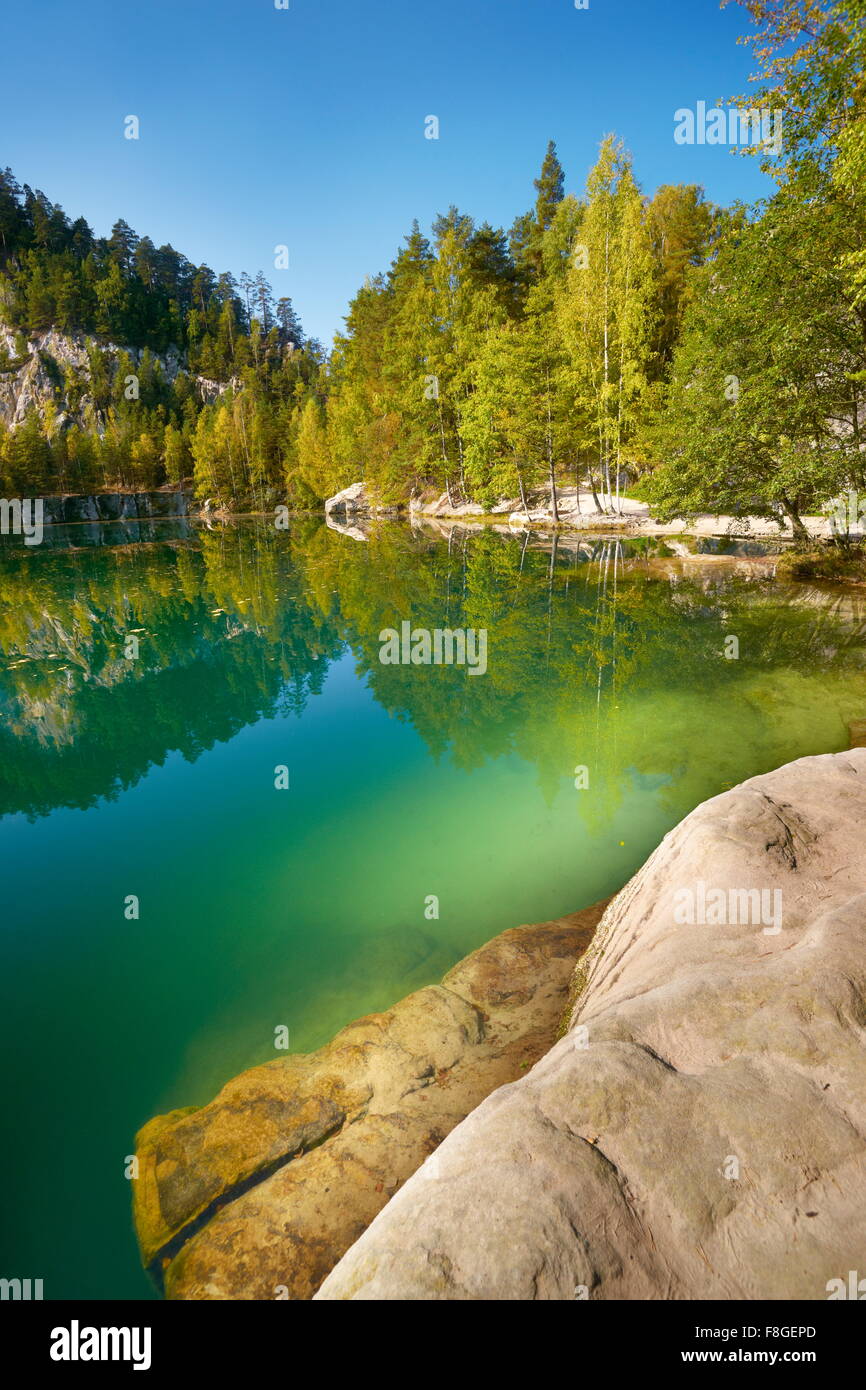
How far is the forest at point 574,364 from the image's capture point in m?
16.9

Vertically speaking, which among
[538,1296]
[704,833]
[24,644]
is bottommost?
[538,1296]

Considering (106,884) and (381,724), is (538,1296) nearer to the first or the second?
(106,884)

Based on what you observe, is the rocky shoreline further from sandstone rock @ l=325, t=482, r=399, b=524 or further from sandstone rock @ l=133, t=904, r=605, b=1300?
sandstone rock @ l=325, t=482, r=399, b=524

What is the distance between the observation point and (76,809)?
9711mm

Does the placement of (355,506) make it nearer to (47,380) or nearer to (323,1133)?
(323,1133)

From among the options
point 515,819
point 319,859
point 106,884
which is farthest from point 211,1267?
point 515,819

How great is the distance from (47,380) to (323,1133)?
13429 centimetres

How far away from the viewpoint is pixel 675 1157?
2674 mm

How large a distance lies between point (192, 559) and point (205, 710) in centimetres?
2848

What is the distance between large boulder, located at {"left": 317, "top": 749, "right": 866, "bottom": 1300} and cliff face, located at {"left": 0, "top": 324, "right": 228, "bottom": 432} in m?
125

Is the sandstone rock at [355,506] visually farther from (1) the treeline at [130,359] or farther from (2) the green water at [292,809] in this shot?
(2) the green water at [292,809]

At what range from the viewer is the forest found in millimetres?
16906

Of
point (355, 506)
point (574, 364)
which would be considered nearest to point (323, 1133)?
point (574, 364)

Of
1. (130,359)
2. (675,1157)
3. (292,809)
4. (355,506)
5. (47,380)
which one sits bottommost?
(292,809)
